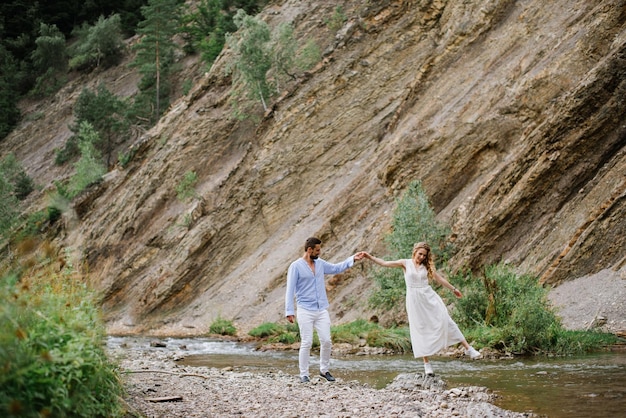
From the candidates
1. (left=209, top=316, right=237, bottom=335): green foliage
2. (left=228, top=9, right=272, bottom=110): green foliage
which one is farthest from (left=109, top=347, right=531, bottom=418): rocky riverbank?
(left=228, top=9, right=272, bottom=110): green foliage

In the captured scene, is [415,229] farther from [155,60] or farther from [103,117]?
[155,60]

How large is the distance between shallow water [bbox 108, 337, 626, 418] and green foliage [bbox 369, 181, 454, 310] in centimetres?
505

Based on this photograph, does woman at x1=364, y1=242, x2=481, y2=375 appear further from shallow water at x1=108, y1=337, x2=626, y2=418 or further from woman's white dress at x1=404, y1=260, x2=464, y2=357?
shallow water at x1=108, y1=337, x2=626, y2=418

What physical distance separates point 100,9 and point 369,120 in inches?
2314

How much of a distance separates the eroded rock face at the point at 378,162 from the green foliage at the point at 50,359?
1654 centimetres

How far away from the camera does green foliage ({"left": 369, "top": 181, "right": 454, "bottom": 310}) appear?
21312mm

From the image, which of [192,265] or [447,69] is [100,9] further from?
[447,69]

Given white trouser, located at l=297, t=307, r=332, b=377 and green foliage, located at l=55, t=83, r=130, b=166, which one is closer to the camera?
white trouser, located at l=297, t=307, r=332, b=377

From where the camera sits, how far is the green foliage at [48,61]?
70562 millimetres

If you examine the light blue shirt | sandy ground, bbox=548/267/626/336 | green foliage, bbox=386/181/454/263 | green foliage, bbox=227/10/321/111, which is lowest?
sandy ground, bbox=548/267/626/336

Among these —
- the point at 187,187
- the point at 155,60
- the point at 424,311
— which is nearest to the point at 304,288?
the point at 424,311

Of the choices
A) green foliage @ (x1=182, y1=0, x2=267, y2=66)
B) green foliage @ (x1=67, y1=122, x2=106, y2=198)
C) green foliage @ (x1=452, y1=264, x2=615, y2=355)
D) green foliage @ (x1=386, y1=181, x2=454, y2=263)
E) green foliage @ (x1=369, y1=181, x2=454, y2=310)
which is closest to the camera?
green foliage @ (x1=452, y1=264, x2=615, y2=355)

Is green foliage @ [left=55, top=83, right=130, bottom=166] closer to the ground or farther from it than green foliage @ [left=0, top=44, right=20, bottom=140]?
closer to the ground

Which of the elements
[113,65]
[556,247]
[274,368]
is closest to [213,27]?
[113,65]
